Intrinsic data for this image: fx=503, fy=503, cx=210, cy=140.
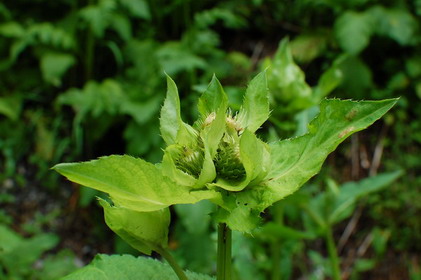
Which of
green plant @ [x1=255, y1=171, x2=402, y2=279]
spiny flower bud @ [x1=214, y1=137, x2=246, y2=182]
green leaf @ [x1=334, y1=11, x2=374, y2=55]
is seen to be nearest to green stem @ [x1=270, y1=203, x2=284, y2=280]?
green plant @ [x1=255, y1=171, x2=402, y2=279]

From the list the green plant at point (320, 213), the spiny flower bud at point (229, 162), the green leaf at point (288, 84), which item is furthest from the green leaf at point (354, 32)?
the spiny flower bud at point (229, 162)

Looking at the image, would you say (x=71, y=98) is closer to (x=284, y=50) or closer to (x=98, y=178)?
(x=284, y=50)

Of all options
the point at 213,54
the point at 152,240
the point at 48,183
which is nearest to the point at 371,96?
the point at 213,54

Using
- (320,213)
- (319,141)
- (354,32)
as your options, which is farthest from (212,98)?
(354,32)

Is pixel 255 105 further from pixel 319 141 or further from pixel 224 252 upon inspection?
pixel 224 252

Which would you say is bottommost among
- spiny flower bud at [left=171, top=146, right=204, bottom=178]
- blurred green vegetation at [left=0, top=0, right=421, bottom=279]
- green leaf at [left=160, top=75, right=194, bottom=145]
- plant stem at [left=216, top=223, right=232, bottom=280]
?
blurred green vegetation at [left=0, top=0, right=421, bottom=279]

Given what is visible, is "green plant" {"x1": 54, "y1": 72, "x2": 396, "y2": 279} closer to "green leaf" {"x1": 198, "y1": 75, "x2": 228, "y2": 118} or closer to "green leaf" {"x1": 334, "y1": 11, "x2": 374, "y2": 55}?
"green leaf" {"x1": 198, "y1": 75, "x2": 228, "y2": 118}

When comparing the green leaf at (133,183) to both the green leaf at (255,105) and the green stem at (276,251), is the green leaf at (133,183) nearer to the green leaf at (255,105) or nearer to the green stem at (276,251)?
the green leaf at (255,105)
